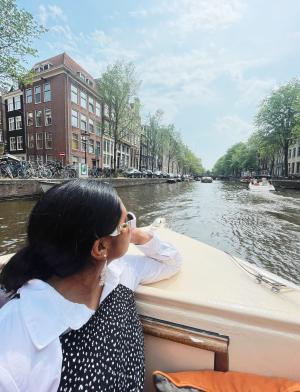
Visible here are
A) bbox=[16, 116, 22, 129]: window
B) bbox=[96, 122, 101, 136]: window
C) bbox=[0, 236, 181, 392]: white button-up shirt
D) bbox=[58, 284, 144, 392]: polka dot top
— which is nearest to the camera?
bbox=[0, 236, 181, 392]: white button-up shirt

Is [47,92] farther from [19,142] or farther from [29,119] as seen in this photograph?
[19,142]

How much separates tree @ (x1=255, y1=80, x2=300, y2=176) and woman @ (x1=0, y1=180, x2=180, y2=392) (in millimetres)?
31171

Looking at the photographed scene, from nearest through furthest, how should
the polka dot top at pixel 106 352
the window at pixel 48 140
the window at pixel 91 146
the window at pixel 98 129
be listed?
the polka dot top at pixel 106 352 < the window at pixel 48 140 < the window at pixel 91 146 < the window at pixel 98 129

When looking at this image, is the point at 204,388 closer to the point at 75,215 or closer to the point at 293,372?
the point at 293,372

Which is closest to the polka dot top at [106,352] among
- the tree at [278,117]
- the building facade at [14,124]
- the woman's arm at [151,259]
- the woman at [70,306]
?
the woman at [70,306]

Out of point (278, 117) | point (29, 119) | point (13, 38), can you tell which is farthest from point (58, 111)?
point (278, 117)

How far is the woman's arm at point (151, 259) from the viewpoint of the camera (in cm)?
140

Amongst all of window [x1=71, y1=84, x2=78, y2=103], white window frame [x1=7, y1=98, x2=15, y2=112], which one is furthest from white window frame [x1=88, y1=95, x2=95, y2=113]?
white window frame [x1=7, y1=98, x2=15, y2=112]

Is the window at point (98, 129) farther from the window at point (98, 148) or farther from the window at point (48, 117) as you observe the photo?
the window at point (48, 117)

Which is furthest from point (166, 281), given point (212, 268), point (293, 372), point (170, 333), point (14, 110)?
point (14, 110)

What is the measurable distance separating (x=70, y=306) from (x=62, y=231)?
0.75 ft

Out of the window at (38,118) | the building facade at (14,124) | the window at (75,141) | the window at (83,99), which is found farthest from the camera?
the building facade at (14,124)

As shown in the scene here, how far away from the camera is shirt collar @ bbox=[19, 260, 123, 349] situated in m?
0.67

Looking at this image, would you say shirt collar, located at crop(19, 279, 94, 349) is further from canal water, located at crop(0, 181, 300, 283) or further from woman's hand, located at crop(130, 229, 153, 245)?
canal water, located at crop(0, 181, 300, 283)
